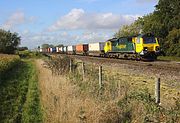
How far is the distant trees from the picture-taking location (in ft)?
361

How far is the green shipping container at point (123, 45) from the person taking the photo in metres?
45.9

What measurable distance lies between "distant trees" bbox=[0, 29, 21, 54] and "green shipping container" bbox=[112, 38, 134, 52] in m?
62.1

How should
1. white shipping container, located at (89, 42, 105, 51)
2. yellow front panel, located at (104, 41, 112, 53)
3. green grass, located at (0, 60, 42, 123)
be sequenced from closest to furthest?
green grass, located at (0, 60, 42, 123) < yellow front panel, located at (104, 41, 112, 53) < white shipping container, located at (89, 42, 105, 51)

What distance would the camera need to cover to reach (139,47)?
4250 cm

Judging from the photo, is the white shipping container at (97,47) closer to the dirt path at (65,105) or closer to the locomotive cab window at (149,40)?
the locomotive cab window at (149,40)

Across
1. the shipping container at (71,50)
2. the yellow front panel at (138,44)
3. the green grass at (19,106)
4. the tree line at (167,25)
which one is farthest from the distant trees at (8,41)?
the green grass at (19,106)

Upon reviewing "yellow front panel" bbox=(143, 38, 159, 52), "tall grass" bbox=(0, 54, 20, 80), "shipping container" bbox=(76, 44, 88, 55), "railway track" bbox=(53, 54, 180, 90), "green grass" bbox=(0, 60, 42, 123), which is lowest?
"green grass" bbox=(0, 60, 42, 123)

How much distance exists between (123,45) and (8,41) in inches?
2782

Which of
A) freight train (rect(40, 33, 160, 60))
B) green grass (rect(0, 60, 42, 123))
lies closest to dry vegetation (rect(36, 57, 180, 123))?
green grass (rect(0, 60, 42, 123))

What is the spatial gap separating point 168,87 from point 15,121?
620 centimetres

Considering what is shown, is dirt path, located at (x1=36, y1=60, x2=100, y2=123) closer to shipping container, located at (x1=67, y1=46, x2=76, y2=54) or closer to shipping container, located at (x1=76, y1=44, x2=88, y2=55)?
shipping container, located at (x1=76, y1=44, x2=88, y2=55)

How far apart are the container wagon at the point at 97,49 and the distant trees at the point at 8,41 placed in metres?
39.4

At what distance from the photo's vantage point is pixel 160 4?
66.4 meters

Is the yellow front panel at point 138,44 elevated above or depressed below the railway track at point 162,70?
above
